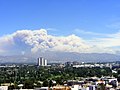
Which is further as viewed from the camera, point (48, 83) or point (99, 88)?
point (48, 83)

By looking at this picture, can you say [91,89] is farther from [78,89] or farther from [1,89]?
[1,89]

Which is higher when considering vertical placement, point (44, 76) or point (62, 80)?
point (44, 76)

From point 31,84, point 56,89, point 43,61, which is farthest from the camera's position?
point 43,61

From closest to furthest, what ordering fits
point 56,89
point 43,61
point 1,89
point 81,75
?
point 56,89 < point 1,89 < point 81,75 < point 43,61

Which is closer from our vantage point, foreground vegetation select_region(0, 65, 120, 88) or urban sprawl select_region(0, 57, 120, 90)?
urban sprawl select_region(0, 57, 120, 90)

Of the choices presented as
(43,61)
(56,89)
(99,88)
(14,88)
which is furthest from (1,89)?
(43,61)

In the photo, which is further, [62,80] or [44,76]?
[44,76]

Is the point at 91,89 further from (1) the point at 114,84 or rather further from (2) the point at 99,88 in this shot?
(1) the point at 114,84

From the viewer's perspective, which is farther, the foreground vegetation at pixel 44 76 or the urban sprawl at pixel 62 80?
the foreground vegetation at pixel 44 76

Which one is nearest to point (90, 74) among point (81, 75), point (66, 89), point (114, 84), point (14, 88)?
point (81, 75)
